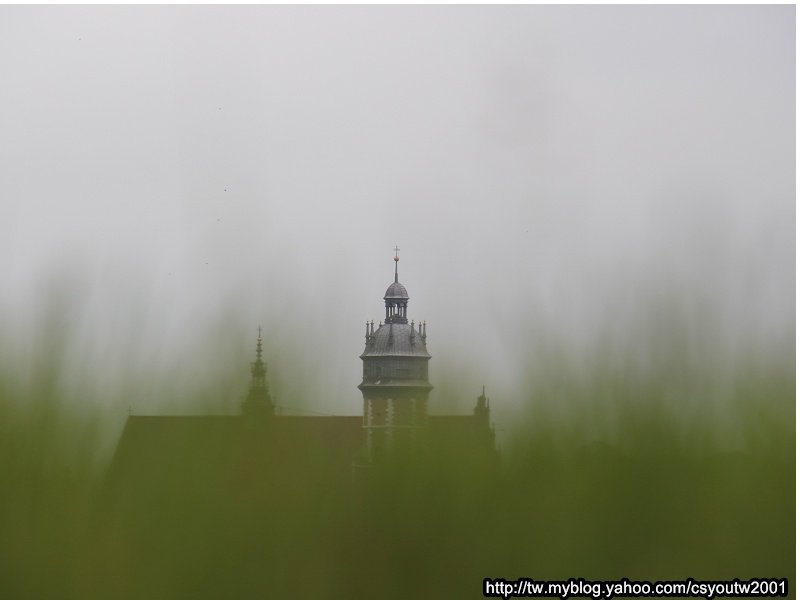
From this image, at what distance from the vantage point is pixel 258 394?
16641 millimetres

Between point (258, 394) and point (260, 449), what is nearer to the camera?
point (258, 394)

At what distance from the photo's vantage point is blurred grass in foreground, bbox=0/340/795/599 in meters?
15.6

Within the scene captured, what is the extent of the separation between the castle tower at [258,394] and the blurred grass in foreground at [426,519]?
1.08m

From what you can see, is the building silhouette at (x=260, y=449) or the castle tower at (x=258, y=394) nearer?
the castle tower at (x=258, y=394)

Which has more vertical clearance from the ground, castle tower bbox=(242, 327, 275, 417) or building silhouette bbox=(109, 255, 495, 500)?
castle tower bbox=(242, 327, 275, 417)

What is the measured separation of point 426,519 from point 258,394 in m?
2.80

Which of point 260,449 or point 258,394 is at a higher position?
point 258,394

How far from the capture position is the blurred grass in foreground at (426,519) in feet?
51.3

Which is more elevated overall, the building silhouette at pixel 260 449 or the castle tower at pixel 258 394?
the castle tower at pixel 258 394

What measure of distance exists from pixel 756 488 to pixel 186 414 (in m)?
7.37

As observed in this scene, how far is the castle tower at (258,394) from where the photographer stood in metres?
15.9

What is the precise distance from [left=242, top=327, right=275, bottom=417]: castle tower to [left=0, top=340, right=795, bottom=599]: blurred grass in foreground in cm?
108

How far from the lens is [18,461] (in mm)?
16031

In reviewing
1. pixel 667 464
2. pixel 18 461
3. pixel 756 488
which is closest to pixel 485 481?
pixel 667 464
